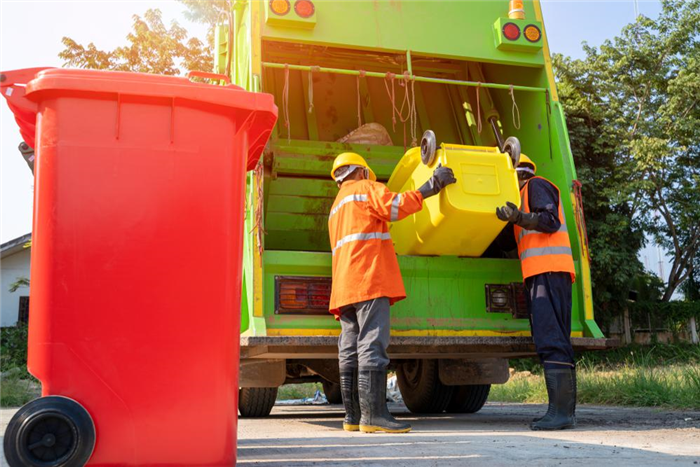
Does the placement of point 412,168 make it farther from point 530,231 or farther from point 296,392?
point 296,392

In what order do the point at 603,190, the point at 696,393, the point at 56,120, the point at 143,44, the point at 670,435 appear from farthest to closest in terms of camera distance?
the point at 603,190
the point at 143,44
the point at 696,393
the point at 670,435
the point at 56,120

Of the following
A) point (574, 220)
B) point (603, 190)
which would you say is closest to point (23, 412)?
point (574, 220)

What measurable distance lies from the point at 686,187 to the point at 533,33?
578 inches

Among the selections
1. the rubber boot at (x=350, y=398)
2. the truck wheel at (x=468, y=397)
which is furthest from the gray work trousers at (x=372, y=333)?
the truck wheel at (x=468, y=397)

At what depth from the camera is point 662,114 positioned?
1788 centimetres

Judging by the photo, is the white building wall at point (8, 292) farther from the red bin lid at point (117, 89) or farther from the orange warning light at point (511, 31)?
the red bin lid at point (117, 89)

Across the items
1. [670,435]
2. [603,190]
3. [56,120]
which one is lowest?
[670,435]

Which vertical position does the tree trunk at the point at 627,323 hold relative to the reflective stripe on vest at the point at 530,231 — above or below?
below

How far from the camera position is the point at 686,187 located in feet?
58.1

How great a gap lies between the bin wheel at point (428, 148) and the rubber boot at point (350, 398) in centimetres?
118

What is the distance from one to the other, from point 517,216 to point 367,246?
2.60 feet

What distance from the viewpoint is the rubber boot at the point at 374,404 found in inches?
148

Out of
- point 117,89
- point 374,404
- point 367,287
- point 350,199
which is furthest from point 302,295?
point 117,89

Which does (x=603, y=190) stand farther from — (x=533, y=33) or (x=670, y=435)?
(x=670, y=435)
